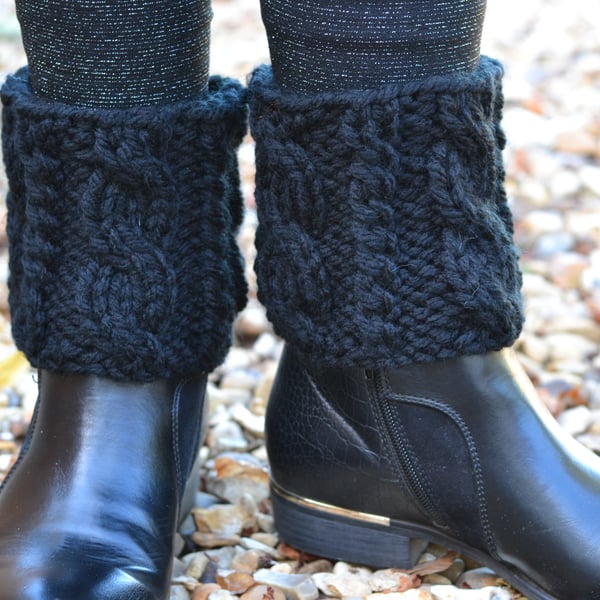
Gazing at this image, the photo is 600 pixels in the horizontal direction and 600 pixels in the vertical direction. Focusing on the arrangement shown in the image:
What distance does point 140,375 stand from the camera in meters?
1.01

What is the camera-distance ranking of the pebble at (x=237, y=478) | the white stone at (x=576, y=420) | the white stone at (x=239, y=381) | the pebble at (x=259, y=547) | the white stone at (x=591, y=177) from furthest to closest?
the white stone at (x=591, y=177)
the white stone at (x=239, y=381)
the white stone at (x=576, y=420)
the pebble at (x=237, y=478)
the pebble at (x=259, y=547)

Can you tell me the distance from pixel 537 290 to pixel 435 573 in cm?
90

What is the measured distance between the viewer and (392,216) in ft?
3.09

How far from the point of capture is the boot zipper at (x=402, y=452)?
1.02 meters

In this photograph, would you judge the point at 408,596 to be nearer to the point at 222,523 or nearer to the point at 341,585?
the point at 341,585

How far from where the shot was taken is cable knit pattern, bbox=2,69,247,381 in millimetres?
958

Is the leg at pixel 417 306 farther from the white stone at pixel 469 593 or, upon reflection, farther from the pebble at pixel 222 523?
the pebble at pixel 222 523

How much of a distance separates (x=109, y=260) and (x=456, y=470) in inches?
16.1

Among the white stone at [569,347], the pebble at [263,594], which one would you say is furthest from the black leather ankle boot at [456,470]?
the white stone at [569,347]

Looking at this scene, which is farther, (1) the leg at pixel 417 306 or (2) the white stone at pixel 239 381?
(2) the white stone at pixel 239 381

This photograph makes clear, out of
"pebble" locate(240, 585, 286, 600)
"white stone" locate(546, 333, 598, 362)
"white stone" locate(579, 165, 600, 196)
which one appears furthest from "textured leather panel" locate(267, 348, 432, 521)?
"white stone" locate(579, 165, 600, 196)

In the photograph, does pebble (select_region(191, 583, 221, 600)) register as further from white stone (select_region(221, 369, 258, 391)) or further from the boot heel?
white stone (select_region(221, 369, 258, 391))

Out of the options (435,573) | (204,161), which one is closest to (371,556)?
(435,573)

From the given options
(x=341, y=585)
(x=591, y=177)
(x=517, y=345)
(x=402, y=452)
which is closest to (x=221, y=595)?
(x=341, y=585)
